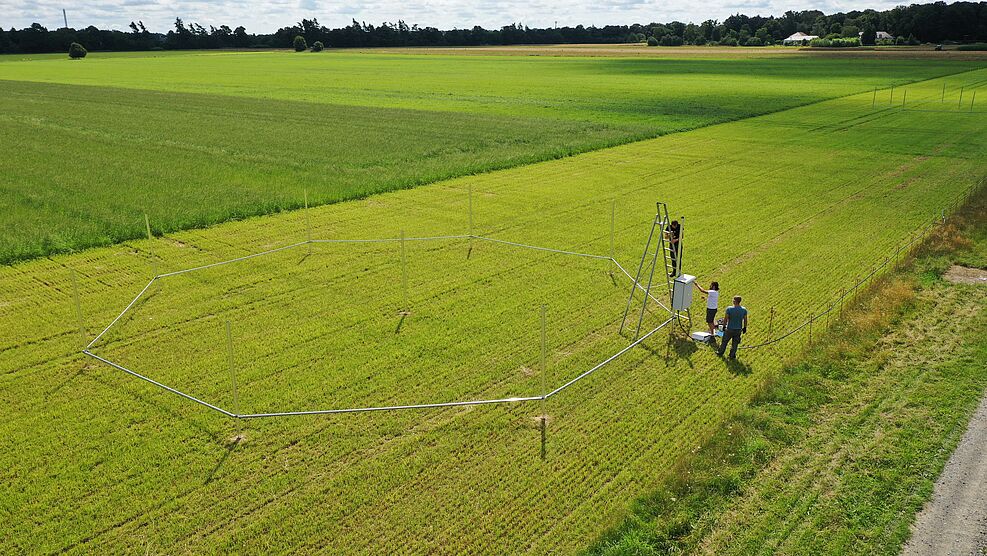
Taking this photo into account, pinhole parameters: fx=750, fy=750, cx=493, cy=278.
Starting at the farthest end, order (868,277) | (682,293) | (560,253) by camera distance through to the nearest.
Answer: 1. (560,253)
2. (868,277)
3. (682,293)

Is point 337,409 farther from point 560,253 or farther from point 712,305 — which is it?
point 560,253

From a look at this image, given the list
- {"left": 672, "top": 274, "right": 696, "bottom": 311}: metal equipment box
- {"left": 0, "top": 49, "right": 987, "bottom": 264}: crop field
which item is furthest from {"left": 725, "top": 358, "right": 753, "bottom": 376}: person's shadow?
{"left": 0, "top": 49, "right": 987, "bottom": 264}: crop field

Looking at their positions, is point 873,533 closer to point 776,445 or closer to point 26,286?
point 776,445

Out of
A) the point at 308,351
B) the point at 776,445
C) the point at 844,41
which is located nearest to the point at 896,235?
the point at 776,445

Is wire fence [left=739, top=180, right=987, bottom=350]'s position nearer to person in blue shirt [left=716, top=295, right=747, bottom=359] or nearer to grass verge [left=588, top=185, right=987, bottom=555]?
grass verge [left=588, top=185, right=987, bottom=555]

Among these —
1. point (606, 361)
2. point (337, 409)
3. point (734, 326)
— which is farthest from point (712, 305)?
point (337, 409)

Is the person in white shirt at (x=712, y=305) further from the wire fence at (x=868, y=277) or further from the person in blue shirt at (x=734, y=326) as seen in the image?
the wire fence at (x=868, y=277)
